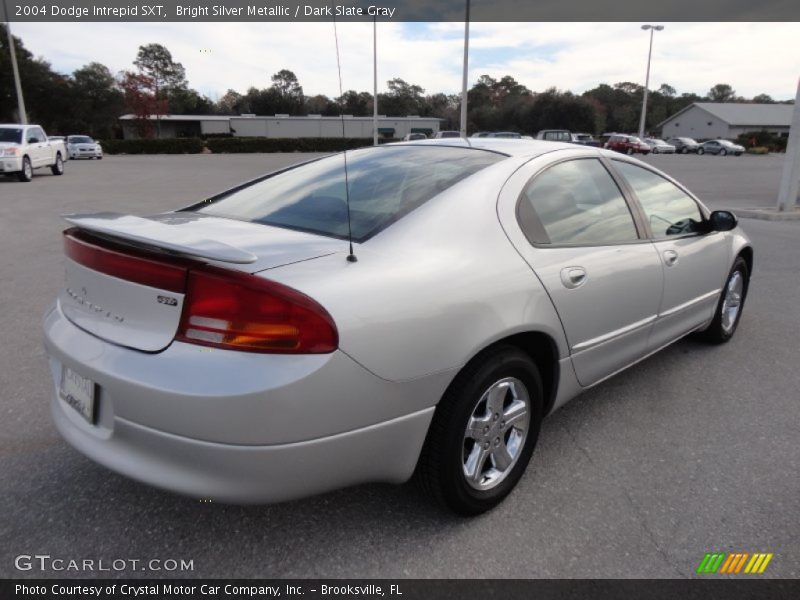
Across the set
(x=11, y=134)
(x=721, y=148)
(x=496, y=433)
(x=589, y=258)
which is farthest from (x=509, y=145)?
(x=721, y=148)

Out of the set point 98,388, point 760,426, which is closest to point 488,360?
point 98,388

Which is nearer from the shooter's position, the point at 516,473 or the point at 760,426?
the point at 516,473

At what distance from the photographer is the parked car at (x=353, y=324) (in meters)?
1.80

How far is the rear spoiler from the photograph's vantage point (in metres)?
1.77

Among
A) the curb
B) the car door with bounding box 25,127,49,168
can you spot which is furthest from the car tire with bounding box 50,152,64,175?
the curb

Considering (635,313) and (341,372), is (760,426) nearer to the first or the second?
(635,313)

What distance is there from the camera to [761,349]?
4.38 meters

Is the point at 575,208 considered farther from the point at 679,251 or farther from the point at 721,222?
the point at 721,222

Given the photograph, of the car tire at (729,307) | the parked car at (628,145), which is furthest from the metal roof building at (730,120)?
the car tire at (729,307)

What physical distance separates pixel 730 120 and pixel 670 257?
8618 centimetres

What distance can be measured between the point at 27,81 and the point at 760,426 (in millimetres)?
64166

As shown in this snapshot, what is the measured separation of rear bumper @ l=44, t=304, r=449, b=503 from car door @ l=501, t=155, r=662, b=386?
895 millimetres

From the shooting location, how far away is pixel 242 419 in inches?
68.9

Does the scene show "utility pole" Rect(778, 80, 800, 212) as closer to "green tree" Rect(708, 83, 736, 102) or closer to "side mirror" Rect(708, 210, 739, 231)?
"side mirror" Rect(708, 210, 739, 231)
